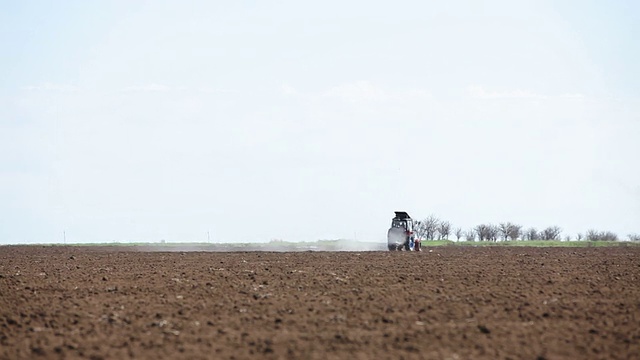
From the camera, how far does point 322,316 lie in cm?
1833

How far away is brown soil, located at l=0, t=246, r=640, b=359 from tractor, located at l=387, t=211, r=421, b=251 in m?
28.5

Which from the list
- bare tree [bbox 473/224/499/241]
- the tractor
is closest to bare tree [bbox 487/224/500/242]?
bare tree [bbox 473/224/499/241]

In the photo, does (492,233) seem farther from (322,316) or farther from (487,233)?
(322,316)

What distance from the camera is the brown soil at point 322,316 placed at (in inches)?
567

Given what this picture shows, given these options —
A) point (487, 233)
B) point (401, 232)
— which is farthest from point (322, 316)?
point (487, 233)

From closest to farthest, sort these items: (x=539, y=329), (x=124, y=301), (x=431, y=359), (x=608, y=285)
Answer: (x=431, y=359), (x=539, y=329), (x=124, y=301), (x=608, y=285)

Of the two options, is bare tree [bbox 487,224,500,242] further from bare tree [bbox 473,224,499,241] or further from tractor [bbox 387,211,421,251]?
tractor [bbox 387,211,421,251]

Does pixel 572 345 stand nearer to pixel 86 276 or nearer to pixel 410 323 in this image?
pixel 410 323

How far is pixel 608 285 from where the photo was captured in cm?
2608

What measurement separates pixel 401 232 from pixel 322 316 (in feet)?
133

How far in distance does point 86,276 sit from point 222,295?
387 inches

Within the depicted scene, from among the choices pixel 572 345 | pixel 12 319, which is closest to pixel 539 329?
pixel 572 345

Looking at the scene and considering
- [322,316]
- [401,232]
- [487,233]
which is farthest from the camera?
[487,233]

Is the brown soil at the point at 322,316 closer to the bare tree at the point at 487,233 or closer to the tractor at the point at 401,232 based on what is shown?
the tractor at the point at 401,232
